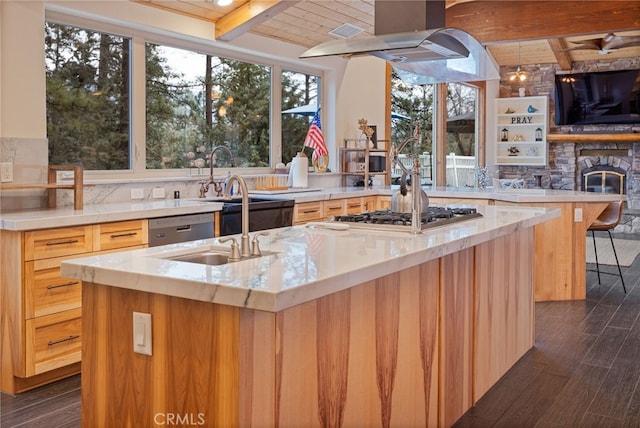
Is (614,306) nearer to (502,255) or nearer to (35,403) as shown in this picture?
(502,255)

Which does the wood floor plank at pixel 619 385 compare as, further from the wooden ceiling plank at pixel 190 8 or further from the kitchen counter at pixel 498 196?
the wooden ceiling plank at pixel 190 8

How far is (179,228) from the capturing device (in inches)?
163

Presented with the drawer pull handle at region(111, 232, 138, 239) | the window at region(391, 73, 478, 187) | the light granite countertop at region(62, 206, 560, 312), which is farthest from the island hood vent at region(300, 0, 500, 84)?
the window at region(391, 73, 478, 187)

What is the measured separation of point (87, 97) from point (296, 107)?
2652 mm

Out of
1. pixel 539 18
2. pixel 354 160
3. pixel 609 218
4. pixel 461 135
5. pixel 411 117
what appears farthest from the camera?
pixel 461 135

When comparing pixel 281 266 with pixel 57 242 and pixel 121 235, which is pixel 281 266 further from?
pixel 121 235

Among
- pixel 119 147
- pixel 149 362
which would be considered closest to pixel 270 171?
pixel 119 147

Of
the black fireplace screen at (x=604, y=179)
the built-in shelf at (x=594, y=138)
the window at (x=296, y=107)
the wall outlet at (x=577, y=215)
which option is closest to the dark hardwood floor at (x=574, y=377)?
the wall outlet at (x=577, y=215)

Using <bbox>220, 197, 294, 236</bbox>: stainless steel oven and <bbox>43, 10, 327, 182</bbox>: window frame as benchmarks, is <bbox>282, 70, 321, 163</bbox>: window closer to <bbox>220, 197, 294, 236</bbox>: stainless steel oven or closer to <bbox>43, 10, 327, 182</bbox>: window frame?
<bbox>43, 10, 327, 182</bbox>: window frame

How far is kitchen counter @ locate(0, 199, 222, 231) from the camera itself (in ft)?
10.6

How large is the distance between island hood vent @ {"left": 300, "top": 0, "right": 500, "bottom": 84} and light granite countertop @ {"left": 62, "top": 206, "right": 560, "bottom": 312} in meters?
0.99

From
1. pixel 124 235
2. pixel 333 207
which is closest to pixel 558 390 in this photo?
pixel 124 235

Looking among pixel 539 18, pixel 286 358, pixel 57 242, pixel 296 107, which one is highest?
pixel 539 18

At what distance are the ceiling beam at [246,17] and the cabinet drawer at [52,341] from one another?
2.79 m
